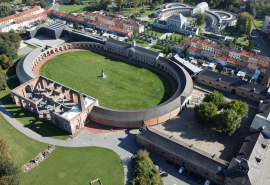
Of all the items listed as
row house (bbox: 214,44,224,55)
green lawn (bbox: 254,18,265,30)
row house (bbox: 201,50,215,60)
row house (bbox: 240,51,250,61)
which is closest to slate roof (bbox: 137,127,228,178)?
row house (bbox: 201,50,215,60)

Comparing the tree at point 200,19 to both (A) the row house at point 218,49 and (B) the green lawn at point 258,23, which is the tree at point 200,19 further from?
(A) the row house at point 218,49

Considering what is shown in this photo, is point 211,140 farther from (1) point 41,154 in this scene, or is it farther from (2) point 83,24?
(2) point 83,24

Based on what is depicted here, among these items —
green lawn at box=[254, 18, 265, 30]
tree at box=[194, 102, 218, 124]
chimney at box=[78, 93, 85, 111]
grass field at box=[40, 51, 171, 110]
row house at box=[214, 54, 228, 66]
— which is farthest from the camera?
green lawn at box=[254, 18, 265, 30]

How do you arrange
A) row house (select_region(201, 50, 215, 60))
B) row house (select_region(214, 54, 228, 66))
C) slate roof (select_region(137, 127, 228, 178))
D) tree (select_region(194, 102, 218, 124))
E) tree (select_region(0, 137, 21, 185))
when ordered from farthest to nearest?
row house (select_region(201, 50, 215, 60)), row house (select_region(214, 54, 228, 66)), tree (select_region(194, 102, 218, 124)), slate roof (select_region(137, 127, 228, 178)), tree (select_region(0, 137, 21, 185))

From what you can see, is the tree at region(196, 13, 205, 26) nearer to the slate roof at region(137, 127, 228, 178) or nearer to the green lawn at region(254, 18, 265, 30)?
the green lawn at region(254, 18, 265, 30)

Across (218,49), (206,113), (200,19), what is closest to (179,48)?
(218,49)

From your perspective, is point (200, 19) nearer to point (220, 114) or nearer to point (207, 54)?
point (207, 54)

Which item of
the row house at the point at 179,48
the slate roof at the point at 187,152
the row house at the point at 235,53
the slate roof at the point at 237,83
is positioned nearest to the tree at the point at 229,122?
the slate roof at the point at 187,152
